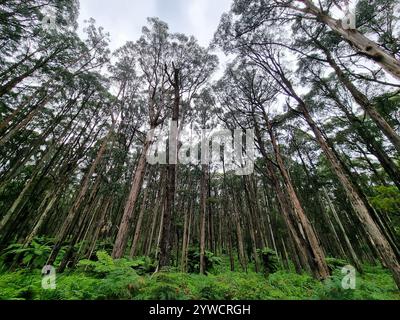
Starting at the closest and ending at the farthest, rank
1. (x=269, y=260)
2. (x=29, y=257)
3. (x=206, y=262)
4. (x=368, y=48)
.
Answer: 1. (x=368, y=48)
2. (x=29, y=257)
3. (x=206, y=262)
4. (x=269, y=260)

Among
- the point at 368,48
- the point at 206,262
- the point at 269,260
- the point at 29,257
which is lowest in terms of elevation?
the point at 29,257

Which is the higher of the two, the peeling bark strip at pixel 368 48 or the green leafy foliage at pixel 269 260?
the peeling bark strip at pixel 368 48

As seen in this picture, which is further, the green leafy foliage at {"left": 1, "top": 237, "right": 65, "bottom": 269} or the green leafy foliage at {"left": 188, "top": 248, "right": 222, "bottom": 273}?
the green leafy foliage at {"left": 188, "top": 248, "right": 222, "bottom": 273}

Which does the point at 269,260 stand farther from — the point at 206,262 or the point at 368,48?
the point at 368,48

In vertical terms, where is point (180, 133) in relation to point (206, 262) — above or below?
above

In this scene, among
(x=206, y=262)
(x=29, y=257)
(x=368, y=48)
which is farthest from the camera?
(x=206, y=262)

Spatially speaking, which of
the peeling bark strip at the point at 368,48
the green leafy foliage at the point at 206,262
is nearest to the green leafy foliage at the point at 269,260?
the green leafy foliage at the point at 206,262

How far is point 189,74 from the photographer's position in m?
11.0

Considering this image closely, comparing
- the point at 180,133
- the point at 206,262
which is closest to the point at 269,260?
the point at 206,262

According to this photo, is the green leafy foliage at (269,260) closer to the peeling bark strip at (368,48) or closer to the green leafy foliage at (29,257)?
the peeling bark strip at (368,48)

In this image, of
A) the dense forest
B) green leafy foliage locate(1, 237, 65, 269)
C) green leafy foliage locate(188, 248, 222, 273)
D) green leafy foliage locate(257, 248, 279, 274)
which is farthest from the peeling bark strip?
green leafy foliage locate(1, 237, 65, 269)

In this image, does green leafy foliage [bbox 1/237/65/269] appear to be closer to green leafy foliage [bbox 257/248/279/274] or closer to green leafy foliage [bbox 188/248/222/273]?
green leafy foliage [bbox 188/248/222/273]
